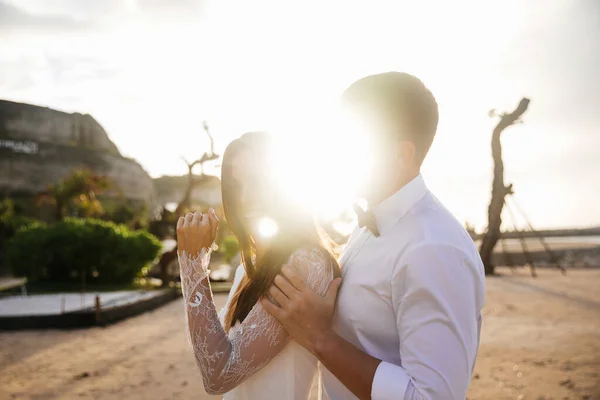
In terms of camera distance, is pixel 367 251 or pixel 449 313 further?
pixel 367 251

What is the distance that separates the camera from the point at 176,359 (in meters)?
7.57

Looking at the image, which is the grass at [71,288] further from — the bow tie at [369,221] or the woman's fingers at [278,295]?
the bow tie at [369,221]

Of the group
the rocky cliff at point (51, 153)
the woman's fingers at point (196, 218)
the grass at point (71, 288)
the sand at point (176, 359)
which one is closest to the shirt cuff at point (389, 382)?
the woman's fingers at point (196, 218)

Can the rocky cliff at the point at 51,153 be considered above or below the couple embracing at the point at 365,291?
below

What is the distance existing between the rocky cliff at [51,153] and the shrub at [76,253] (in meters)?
33.7

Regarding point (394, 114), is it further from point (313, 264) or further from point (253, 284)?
point (253, 284)

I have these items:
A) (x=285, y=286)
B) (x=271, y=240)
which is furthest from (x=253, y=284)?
(x=285, y=286)

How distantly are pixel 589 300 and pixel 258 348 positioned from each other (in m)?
13.0

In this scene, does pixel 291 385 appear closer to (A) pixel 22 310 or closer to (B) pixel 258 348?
(B) pixel 258 348

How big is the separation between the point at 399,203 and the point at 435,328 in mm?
495

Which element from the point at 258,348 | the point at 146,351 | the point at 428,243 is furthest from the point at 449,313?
the point at 146,351

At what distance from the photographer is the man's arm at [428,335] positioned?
1463 millimetres

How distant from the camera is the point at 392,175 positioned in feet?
5.83

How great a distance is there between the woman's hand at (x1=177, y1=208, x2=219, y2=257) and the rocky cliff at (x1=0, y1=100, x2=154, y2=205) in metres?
51.0
